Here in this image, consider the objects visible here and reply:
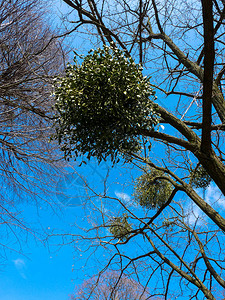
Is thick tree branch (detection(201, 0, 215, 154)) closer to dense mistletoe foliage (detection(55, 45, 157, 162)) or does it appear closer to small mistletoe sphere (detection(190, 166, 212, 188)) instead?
dense mistletoe foliage (detection(55, 45, 157, 162))

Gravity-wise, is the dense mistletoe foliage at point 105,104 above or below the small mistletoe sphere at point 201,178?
below

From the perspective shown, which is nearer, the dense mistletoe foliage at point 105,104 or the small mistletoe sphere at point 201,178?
the dense mistletoe foliage at point 105,104

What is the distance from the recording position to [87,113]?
6.94 ft

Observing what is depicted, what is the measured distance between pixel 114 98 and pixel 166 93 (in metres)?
1.83

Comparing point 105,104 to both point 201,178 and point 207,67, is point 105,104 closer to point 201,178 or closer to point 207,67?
point 207,67

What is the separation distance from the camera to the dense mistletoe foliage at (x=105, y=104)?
2.07 meters

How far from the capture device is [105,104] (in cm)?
204

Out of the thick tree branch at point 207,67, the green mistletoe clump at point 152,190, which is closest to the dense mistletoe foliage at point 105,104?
the thick tree branch at point 207,67

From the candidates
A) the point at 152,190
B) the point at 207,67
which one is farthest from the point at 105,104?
the point at 152,190

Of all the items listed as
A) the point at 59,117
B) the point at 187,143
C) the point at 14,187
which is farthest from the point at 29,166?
the point at 187,143

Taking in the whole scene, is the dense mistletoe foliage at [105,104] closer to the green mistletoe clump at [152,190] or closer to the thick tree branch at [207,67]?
the thick tree branch at [207,67]

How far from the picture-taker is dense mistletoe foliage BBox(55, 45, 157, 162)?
2074mm

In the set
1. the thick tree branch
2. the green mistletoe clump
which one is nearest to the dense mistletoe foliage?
the thick tree branch

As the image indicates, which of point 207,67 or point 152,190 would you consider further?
point 152,190
